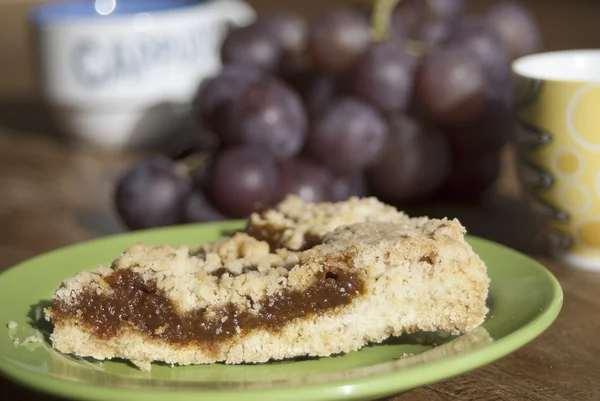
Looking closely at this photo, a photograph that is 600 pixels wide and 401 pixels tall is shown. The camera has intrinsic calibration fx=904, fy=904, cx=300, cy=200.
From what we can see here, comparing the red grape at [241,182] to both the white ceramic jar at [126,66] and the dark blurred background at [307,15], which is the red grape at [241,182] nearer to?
the white ceramic jar at [126,66]

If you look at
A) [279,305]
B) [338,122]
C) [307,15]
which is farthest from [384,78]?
[307,15]

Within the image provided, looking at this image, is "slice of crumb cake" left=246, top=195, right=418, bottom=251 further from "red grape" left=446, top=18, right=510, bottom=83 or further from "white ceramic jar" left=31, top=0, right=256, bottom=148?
"white ceramic jar" left=31, top=0, right=256, bottom=148

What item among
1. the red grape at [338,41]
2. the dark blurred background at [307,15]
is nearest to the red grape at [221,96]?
the red grape at [338,41]

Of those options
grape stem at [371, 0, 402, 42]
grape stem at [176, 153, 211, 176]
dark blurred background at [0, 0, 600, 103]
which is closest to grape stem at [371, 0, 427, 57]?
grape stem at [371, 0, 402, 42]

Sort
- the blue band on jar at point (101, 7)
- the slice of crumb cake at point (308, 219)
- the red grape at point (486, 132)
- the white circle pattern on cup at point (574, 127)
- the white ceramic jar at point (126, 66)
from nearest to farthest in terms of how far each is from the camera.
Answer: the slice of crumb cake at point (308, 219), the white circle pattern on cup at point (574, 127), the red grape at point (486, 132), the white ceramic jar at point (126, 66), the blue band on jar at point (101, 7)

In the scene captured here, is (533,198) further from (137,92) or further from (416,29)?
(137,92)

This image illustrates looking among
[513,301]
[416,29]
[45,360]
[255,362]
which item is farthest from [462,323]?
[416,29]

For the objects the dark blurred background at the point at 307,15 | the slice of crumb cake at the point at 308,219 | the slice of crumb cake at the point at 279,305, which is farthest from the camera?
the dark blurred background at the point at 307,15

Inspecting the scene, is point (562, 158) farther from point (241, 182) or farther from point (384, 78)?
point (241, 182)

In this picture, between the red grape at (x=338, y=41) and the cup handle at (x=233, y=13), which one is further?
the cup handle at (x=233, y=13)
